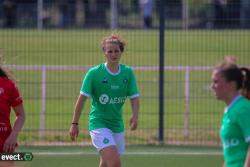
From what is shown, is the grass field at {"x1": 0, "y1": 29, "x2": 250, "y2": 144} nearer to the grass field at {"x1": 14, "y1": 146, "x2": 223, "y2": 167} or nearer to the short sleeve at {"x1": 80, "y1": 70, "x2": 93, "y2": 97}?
the grass field at {"x1": 14, "y1": 146, "x2": 223, "y2": 167}

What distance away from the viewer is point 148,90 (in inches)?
614

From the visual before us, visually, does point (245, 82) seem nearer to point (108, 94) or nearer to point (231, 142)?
point (231, 142)

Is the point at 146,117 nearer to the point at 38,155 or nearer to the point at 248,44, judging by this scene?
the point at 248,44

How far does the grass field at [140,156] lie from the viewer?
10883 mm

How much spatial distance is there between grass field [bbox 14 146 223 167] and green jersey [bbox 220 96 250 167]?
4989 millimetres

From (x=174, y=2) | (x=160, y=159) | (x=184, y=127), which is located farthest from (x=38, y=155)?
(x=174, y=2)

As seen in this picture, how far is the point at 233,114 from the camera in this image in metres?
5.77

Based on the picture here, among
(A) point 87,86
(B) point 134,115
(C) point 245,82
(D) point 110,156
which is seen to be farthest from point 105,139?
(C) point 245,82

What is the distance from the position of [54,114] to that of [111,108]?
5.08m

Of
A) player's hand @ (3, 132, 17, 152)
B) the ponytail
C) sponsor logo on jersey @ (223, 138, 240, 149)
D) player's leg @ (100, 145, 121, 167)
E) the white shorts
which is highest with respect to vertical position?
the ponytail

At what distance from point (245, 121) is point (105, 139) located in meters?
2.94

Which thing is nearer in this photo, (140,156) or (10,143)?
(10,143)

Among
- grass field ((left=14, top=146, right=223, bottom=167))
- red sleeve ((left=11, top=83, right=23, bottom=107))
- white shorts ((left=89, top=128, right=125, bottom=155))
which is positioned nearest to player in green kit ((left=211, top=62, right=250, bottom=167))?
red sleeve ((left=11, top=83, right=23, bottom=107))

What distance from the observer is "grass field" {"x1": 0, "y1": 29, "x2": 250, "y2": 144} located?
1299cm
